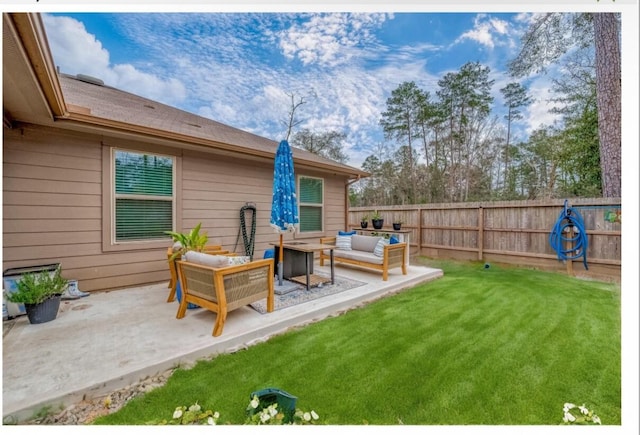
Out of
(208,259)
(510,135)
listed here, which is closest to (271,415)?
(208,259)

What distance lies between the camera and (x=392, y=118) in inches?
485

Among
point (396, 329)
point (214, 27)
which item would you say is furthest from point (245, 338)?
point (214, 27)

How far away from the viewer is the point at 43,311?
2.80m

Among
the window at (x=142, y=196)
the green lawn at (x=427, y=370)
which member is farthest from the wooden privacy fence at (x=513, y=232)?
the window at (x=142, y=196)

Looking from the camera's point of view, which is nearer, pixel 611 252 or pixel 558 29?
pixel 611 252

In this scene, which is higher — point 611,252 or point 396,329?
point 611,252

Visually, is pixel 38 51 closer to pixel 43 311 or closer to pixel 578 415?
pixel 43 311

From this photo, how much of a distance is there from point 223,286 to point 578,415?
9.41ft

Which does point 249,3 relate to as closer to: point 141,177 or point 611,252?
point 141,177

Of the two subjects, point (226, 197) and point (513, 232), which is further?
point (513, 232)

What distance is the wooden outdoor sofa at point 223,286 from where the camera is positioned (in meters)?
2.60

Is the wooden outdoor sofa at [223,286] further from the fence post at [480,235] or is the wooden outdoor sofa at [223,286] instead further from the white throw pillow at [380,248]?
the fence post at [480,235]

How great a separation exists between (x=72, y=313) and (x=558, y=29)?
1050 cm

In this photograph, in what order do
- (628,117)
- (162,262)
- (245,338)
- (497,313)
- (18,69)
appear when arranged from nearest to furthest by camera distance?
1. (628,117)
2. (18,69)
3. (245,338)
4. (497,313)
5. (162,262)
